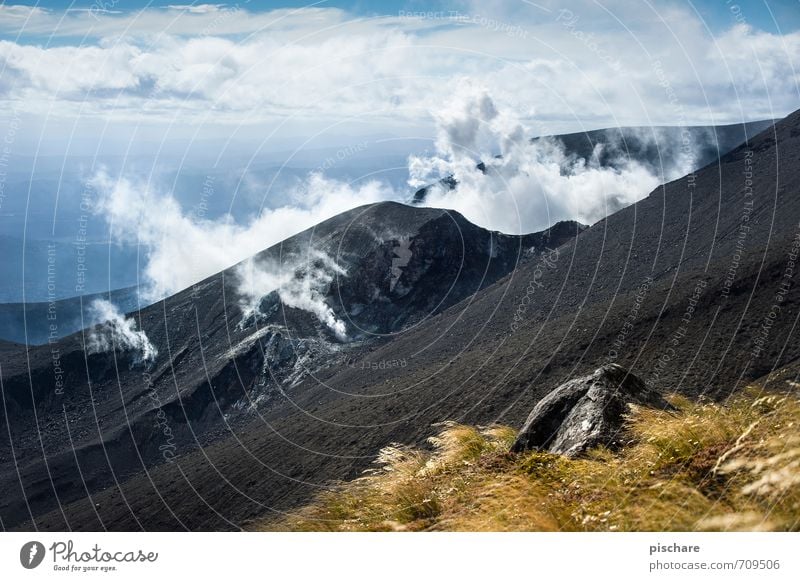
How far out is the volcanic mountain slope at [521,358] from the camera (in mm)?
33938

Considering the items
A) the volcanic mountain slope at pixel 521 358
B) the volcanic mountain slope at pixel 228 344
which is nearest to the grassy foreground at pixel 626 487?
the volcanic mountain slope at pixel 521 358

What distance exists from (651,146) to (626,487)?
143746 mm

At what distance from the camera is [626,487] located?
7.90 metres

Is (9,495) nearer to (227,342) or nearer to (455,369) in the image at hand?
(227,342)

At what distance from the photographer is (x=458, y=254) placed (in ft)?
263

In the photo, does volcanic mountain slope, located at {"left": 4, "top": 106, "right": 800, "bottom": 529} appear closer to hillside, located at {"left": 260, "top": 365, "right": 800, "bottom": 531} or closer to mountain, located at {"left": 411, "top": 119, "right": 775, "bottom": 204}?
hillside, located at {"left": 260, "top": 365, "right": 800, "bottom": 531}

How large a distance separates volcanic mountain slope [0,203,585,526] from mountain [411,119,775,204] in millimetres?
54595

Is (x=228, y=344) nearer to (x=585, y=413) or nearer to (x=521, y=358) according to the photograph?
(x=521, y=358)

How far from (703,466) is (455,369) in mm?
33477
